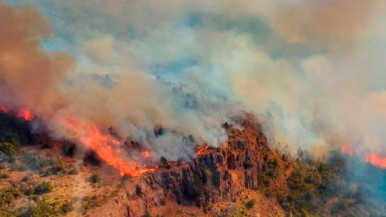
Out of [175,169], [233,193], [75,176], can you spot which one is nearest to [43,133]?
[75,176]

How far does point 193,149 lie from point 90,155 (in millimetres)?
34425

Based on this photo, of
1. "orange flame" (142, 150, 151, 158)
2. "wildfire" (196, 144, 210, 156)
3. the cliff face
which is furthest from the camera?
"wildfire" (196, 144, 210, 156)

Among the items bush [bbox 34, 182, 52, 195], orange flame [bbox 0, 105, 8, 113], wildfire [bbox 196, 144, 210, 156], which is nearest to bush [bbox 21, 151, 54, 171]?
bush [bbox 34, 182, 52, 195]

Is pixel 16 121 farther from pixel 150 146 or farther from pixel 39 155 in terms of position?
pixel 150 146

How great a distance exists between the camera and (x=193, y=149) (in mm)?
192875

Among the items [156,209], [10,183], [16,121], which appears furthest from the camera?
[16,121]

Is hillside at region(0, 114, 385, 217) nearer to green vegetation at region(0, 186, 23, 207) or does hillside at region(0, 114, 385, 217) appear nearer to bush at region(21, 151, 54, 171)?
bush at region(21, 151, 54, 171)

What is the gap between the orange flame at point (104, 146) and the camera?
17662 cm

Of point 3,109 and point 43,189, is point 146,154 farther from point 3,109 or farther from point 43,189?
point 3,109

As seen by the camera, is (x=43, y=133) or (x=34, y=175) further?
(x=43, y=133)

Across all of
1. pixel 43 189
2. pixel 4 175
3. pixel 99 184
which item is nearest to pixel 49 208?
pixel 43 189

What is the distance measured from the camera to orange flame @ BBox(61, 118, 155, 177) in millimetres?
176625

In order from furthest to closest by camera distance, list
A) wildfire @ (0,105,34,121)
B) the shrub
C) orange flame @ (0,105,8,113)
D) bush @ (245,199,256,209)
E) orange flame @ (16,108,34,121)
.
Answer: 1. bush @ (245,199,256,209)
2. orange flame @ (16,108,34,121)
3. wildfire @ (0,105,34,121)
4. orange flame @ (0,105,8,113)
5. the shrub

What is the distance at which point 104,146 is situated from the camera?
18212cm
